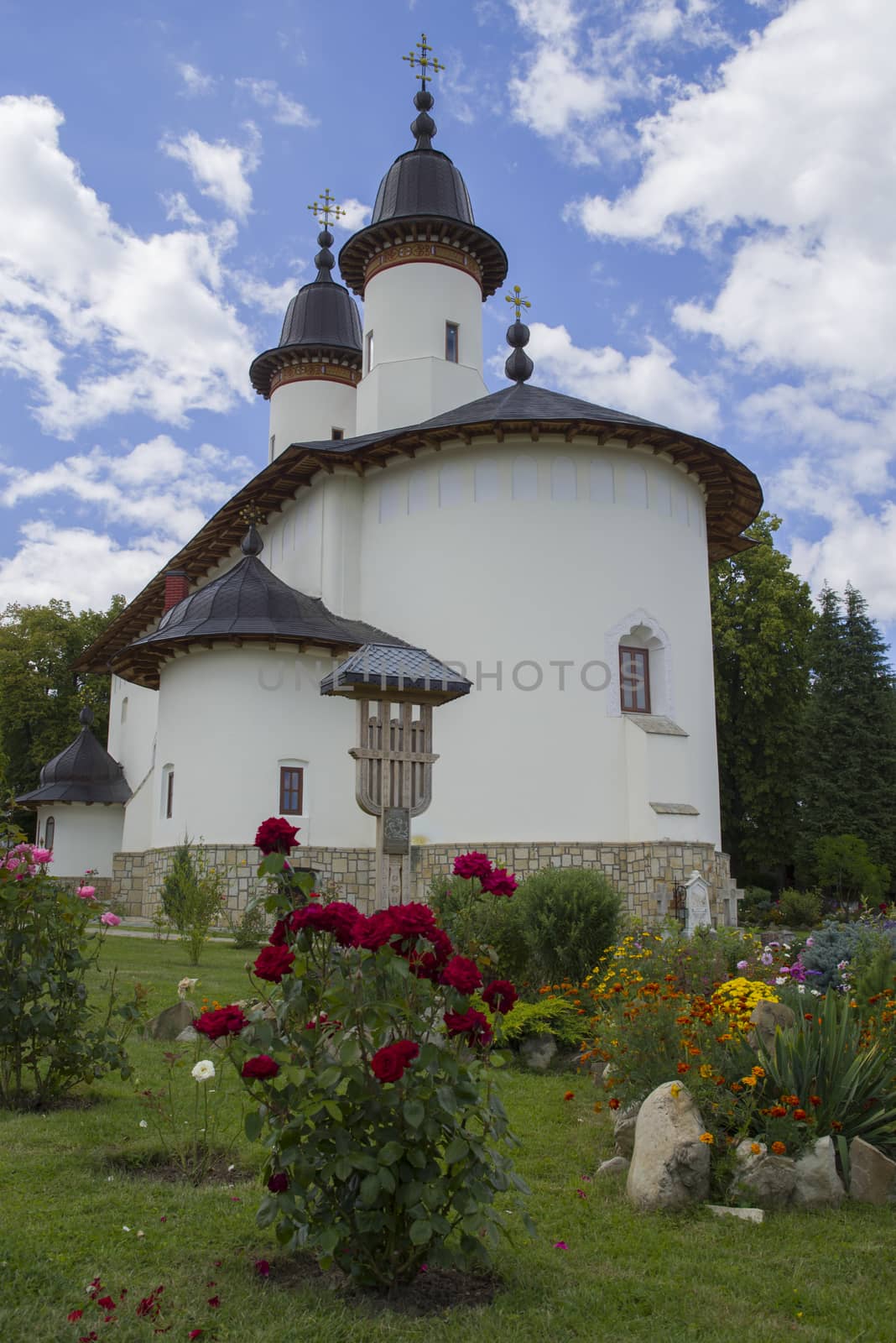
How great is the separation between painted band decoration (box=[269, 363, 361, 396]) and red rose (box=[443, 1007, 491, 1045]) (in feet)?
87.3

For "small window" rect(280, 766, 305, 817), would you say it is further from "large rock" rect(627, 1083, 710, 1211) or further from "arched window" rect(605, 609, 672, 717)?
"large rock" rect(627, 1083, 710, 1211)

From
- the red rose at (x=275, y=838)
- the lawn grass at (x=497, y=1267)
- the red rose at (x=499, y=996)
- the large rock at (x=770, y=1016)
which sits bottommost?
the lawn grass at (x=497, y=1267)

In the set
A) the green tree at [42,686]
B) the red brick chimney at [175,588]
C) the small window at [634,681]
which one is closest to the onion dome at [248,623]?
the small window at [634,681]

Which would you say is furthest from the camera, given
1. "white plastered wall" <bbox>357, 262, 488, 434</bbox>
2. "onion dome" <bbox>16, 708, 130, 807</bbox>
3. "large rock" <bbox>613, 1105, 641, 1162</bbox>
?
"onion dome" <bbox>16, 708, 130, 807</bbox>

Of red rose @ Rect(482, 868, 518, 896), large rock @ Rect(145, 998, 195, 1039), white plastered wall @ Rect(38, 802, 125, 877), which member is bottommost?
large rock @ Rect(145, 998, 195, 1039)

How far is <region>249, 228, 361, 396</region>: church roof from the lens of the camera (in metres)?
28.3

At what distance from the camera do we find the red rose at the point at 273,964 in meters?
3.31

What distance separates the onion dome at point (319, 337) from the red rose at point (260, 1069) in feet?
87.9

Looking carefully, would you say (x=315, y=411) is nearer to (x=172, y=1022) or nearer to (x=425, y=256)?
(x=425, y=256)

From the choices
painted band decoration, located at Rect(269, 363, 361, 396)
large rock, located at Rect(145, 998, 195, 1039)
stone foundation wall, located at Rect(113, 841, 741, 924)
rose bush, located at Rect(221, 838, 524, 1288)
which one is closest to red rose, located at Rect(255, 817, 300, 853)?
rose bush, located at Rect(221, 838, 524, 1288)

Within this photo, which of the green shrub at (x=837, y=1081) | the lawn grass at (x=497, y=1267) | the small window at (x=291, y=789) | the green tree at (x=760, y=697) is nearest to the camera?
the lawn grass at (x=497, y=1267)

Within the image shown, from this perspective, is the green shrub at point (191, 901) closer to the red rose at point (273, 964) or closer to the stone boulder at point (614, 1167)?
the stone boulder at point (614, 1167)

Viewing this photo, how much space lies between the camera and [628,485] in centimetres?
1791

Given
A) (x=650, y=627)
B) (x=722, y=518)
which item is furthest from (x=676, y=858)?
(x=722, y=518)
